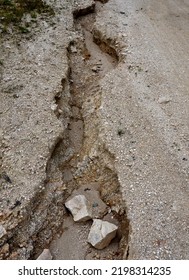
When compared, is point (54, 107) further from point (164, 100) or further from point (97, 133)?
point (164, 100)

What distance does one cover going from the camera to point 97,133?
7801 millimetres

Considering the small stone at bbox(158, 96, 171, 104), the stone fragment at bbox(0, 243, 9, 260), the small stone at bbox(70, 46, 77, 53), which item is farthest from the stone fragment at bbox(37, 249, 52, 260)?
the small stone at bbox(70, 46, 77, 53)

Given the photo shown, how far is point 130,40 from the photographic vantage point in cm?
1034

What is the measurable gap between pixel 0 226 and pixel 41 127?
252 cm

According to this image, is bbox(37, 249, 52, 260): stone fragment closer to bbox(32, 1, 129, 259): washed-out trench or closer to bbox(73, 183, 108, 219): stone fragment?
A: bbox(32, 1, 129, 259): washed-out trench

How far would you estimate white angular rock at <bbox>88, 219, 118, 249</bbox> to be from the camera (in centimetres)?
607

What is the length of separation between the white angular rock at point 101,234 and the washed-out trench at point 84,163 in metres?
0.12

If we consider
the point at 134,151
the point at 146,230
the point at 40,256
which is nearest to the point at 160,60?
the point at 134,151

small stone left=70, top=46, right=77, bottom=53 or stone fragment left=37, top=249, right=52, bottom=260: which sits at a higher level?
small stone left=70, top=46, right=77, bottom=53

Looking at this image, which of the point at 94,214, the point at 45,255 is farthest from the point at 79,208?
the point at 45,255

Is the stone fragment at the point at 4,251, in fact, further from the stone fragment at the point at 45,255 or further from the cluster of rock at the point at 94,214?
the cluster of rock at the point at 94,214

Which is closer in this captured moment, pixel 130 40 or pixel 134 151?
pixel 134 151

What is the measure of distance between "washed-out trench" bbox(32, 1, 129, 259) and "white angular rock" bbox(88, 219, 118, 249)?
12 cm

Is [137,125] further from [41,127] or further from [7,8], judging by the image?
[7,8]
